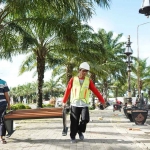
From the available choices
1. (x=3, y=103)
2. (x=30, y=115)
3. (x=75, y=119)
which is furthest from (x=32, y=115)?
(x=75, y=119)

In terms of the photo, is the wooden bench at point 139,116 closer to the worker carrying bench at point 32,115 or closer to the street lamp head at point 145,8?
the worker carrying bench at point 32,115

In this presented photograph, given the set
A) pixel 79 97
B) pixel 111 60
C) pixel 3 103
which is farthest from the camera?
pixel 111 60

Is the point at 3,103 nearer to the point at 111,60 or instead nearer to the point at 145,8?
the point at 145,8

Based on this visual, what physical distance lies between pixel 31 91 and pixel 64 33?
144 meters

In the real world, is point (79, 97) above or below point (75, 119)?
above

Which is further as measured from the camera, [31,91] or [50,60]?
[31,91]

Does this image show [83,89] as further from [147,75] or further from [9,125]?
[147,75]

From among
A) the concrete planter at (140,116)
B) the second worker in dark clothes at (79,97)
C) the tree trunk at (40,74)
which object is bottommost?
the concrete planter at (140,116)

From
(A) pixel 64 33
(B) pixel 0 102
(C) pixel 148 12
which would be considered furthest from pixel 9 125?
(A) pixel 64 33

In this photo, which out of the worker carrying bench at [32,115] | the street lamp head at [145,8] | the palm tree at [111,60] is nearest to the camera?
the street lamp head at [145,8]

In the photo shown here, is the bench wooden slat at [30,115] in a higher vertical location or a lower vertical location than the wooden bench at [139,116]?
higher

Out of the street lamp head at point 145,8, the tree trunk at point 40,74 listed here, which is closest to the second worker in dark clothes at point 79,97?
the street lamp head at point 145,8

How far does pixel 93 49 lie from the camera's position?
2030 centimetres

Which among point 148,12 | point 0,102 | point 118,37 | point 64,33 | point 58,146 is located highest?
point 118,37
